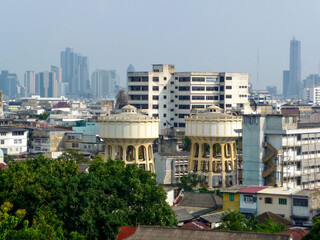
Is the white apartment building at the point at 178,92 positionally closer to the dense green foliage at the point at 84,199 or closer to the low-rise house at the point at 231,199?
the low-rise house at the point at 231,199

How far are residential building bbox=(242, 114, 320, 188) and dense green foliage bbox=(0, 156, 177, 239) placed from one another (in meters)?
14.9

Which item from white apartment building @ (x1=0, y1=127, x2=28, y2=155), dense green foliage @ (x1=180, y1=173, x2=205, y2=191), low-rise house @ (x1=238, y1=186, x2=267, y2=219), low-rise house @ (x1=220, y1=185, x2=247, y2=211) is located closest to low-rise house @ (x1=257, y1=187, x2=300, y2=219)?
low-rise house @ (x1=238, y1=186, x2=267, y2=219)

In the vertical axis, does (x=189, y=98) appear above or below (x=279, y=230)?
above

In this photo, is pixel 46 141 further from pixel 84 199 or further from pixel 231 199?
pixel 84 199

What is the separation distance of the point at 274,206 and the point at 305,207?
2.31m

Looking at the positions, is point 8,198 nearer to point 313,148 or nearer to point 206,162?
point 313,148

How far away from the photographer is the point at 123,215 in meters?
48.3

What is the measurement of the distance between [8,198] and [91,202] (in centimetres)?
579

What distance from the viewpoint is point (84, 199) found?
4753cm

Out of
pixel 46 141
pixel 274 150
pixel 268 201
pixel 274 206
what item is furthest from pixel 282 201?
pixel 46 141

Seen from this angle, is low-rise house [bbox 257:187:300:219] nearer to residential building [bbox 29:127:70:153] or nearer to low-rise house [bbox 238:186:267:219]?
low-rise house [bbox 238:186:267:219]

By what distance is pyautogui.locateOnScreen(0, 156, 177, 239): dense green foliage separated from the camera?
153 feet

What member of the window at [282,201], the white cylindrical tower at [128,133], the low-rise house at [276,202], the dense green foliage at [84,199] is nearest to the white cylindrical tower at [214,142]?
the white cylindrical tower at [128,133]

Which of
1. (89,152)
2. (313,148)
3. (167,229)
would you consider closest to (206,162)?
(313,148)
